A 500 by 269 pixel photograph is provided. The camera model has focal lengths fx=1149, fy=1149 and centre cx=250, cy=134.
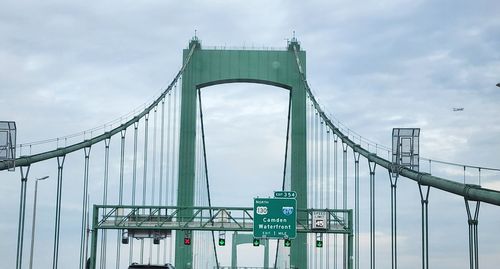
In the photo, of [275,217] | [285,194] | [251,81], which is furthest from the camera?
[251,81]

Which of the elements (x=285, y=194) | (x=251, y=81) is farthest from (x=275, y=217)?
(x=251, y=81)

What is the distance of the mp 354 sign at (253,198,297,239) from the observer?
67.1m

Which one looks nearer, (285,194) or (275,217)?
(275,217)

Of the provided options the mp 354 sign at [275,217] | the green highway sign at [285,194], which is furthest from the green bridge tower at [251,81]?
the mp 354 sign at [275,217]

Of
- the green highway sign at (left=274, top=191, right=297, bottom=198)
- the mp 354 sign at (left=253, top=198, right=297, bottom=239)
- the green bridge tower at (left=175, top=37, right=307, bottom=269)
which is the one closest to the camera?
the mp 354 sign at (left=253, top=198, right=297, bottom=239)

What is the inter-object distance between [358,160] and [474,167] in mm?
27135

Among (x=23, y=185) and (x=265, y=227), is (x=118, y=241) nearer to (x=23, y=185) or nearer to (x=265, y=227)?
(x=265, y=227)

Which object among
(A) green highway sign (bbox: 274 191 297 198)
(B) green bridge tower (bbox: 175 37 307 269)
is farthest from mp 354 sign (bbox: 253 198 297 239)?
(B) green bridge tower (bbox: 175 37 307 269)

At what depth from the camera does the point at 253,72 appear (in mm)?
78938

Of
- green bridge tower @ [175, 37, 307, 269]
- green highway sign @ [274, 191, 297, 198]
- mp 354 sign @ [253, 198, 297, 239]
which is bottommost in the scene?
mp 354 sign @ [253, 198, 297, 239]

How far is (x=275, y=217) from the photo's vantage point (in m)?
67.6

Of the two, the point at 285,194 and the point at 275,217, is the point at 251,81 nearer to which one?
the point at 285,194

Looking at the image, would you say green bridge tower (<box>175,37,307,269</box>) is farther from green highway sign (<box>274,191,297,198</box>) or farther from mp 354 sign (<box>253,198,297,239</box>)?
mp 354 sign (<box>253,198,297,239</box>)

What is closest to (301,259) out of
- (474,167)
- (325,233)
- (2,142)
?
(325,233)
